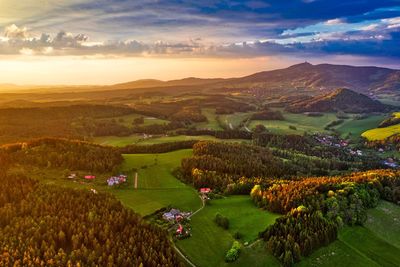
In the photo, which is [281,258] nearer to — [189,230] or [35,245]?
[189,230]

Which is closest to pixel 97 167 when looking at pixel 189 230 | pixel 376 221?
pixel 189 230

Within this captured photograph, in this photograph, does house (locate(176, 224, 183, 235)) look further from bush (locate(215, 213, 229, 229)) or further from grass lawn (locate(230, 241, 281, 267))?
grass lawn (locate(230, 241, 281, 267))

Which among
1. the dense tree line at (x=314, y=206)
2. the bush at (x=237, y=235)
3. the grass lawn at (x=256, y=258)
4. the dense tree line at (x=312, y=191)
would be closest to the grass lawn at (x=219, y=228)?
the bush at (x=237, y=235)

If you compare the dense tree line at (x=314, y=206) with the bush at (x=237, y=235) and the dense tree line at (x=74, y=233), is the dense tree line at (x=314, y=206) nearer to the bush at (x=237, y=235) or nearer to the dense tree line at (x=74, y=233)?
the bush at (x=237, y=235)

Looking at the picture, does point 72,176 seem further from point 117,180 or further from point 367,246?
point 367,246

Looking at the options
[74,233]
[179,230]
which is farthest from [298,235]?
[74,233]

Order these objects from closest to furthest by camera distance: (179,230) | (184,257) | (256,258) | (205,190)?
(256,258)
(184,257)
(179,230)
(205,190)
